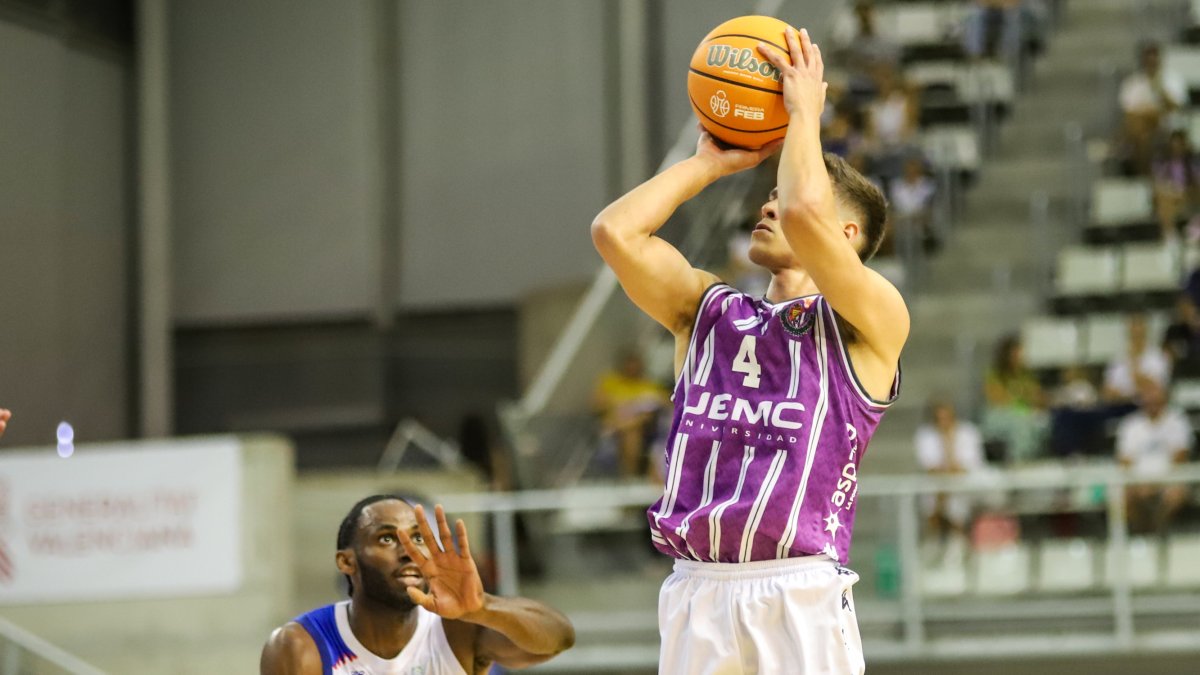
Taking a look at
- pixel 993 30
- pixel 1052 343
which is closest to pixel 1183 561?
pixel 1052 343

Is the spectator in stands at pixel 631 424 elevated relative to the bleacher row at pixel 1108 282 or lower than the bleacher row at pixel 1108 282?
lower

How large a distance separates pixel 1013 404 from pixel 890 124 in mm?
3142

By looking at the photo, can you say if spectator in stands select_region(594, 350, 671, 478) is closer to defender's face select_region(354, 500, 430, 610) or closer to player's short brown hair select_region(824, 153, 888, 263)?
defender's face select_region(354, 500, 430, 610)

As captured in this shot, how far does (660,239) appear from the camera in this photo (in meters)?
3.98

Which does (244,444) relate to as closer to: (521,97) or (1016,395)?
(1016,395)

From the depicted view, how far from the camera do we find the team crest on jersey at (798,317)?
12.6 feet

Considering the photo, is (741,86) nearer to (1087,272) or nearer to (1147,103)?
(1087,272)

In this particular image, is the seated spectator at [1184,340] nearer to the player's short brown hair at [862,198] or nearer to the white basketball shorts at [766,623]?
the player's short brown hair at [862,198]

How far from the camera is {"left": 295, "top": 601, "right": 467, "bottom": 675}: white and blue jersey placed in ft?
15.0

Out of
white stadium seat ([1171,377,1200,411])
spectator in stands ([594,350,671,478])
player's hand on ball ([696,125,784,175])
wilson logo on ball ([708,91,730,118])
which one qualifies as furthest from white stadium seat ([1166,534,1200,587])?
wilson logo on ball ([708,91,730,118])

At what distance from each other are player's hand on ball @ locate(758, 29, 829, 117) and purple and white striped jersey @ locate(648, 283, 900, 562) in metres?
0.43

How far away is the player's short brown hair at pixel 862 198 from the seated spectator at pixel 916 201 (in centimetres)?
851

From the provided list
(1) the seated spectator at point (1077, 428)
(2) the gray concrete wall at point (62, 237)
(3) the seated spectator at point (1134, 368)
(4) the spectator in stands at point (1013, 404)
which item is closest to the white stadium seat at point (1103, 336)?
(3) the seated spectator at point (1134, 368)

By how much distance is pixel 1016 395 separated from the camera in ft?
35.9
